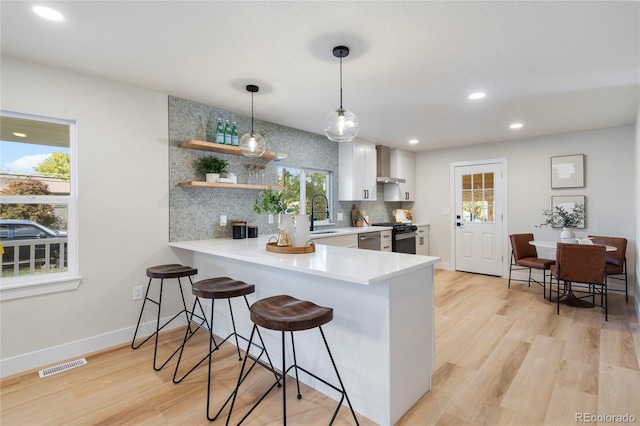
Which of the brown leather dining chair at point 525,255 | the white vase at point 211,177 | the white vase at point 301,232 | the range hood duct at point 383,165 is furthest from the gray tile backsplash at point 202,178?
the brown leather dining chair at point 525,255

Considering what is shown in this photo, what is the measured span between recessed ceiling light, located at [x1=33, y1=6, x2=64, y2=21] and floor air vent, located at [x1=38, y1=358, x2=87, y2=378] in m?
2.40

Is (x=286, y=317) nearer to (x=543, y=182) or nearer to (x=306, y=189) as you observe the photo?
(x=306, y=189)

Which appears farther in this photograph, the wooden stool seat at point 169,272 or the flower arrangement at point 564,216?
the flower arrangement at point 564,216

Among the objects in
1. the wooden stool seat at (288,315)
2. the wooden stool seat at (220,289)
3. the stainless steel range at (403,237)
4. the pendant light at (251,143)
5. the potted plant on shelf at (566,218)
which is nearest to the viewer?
the wooden stool seat at (288,315)

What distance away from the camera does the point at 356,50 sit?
7.21ft

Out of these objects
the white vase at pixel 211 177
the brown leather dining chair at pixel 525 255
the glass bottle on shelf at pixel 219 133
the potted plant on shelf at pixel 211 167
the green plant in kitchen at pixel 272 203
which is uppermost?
the glass bottle on shelf at pixel 219 133

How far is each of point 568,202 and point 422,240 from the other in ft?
7.39

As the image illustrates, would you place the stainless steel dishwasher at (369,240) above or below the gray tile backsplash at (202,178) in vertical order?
below

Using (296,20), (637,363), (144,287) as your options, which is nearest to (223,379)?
(144,287)

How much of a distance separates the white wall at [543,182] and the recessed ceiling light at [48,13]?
5.60m

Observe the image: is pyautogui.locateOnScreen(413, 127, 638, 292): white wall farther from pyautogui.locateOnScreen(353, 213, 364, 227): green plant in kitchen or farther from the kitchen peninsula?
the kitchen peninsula

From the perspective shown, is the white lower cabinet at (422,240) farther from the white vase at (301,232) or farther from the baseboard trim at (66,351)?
the baseboard trim at (66,351)

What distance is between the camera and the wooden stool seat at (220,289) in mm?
2037

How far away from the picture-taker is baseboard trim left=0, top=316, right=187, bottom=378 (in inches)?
91.9
